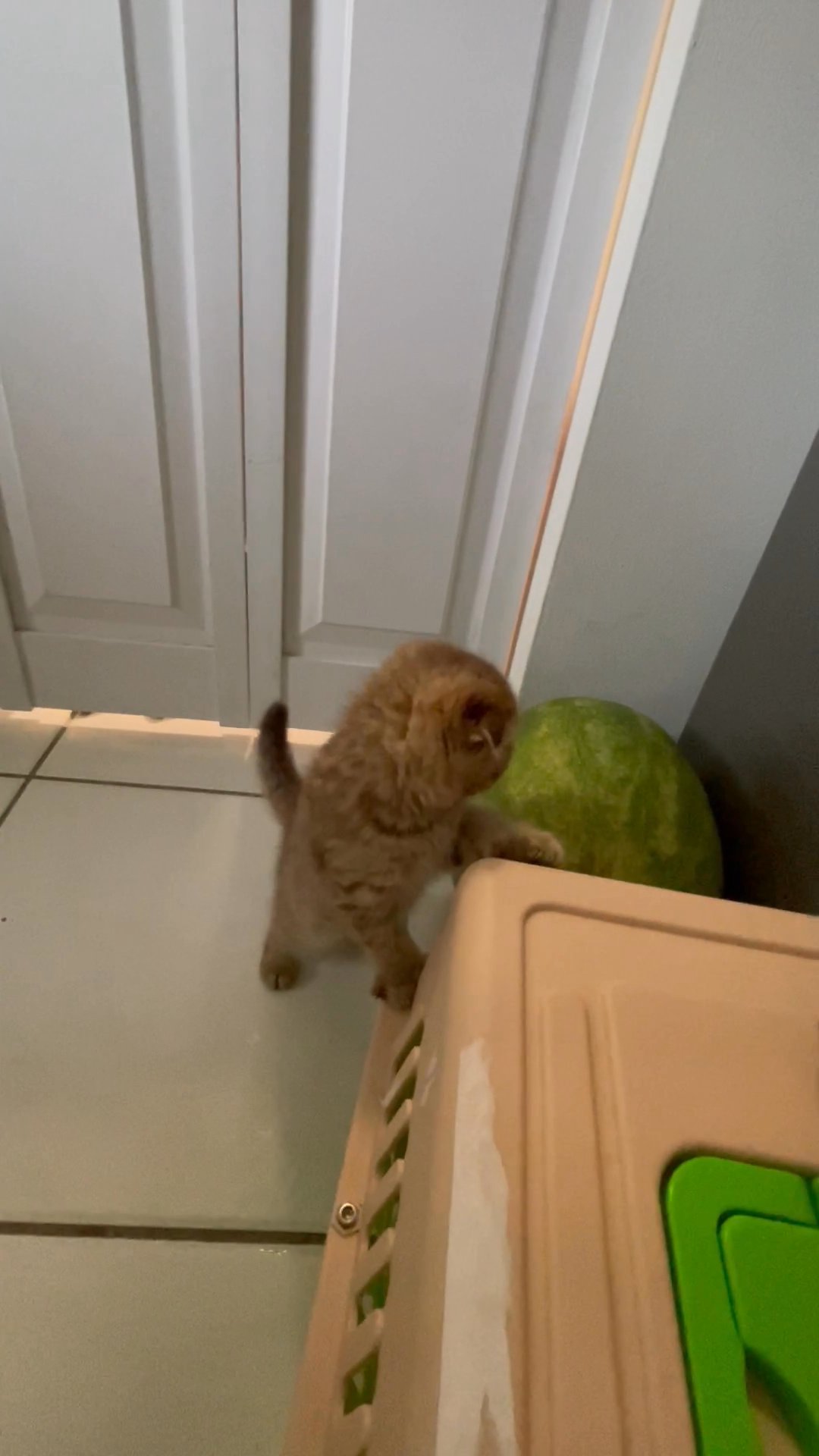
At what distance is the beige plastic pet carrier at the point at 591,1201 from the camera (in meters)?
0.40

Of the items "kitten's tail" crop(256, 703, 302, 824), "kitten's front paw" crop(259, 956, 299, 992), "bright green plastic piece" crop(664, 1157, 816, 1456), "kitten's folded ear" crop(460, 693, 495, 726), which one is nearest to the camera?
"bright green plastic piece" crop(664, 1157, 816, 1456)

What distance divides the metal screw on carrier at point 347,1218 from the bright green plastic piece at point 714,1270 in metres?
0.33

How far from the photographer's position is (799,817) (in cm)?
85

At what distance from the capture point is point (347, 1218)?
700mm

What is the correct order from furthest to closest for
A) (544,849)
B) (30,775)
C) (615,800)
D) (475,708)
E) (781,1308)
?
1. (30,775)
2. (615,800)
3. (544,849)
4. (475,708)
5. (781,1308)

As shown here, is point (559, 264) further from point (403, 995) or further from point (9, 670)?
point (9, 670)

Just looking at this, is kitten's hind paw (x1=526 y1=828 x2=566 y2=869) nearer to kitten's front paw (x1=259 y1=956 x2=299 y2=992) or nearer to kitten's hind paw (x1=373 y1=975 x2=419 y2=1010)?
kitten's hind paw (x1=373 y1=975 x2=419 y2=1010)

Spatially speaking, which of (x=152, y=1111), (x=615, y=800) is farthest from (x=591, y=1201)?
(x=152, y=1111)

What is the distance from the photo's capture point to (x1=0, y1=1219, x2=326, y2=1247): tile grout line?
2.62 ft

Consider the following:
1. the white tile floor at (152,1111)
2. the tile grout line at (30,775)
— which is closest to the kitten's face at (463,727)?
the white tile floor at (152,1111)

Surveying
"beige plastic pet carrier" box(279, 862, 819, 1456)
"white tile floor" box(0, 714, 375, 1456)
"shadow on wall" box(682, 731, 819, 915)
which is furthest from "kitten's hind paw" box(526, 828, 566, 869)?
"white tile floor" box(0, 714, 375, 1456)

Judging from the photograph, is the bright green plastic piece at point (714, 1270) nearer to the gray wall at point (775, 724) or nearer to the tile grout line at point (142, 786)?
the gray wall at point (775, 724)

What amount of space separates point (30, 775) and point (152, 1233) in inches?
26.3

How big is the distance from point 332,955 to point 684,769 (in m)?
0.49
